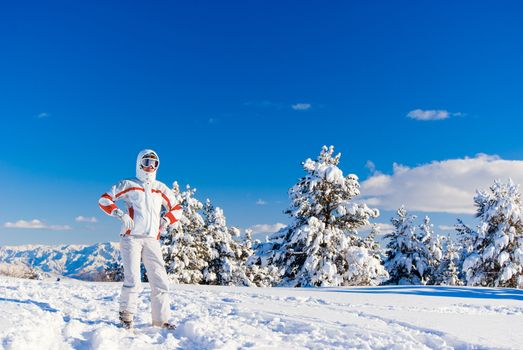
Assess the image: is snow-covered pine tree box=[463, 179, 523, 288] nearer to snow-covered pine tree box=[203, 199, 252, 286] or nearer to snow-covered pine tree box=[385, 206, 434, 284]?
snow-covered pine tree box=[385, 206, 434, 284]

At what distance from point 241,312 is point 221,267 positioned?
2407cm

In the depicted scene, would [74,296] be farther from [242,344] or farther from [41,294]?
[242,344]

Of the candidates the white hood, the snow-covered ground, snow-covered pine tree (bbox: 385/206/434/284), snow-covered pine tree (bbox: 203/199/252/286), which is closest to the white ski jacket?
the white hood

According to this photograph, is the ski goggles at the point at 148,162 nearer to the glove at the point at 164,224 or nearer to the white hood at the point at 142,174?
the white hood at the point at 142,174

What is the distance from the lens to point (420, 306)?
962 cm

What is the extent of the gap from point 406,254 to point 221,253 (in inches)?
496

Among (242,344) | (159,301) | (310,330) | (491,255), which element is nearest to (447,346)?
(310,330)

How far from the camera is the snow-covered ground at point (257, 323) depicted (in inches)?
213

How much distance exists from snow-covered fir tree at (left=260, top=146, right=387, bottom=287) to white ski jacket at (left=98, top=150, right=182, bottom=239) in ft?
50.0

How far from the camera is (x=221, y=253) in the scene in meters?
31.8

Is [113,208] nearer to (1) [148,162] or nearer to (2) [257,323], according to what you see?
(1) [148,162]

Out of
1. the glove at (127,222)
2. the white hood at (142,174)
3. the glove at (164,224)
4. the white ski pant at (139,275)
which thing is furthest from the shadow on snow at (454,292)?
the glove at (127,222)

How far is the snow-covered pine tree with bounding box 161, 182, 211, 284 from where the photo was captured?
27.7 metres

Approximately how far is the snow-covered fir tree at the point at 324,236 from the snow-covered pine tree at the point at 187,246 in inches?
263
